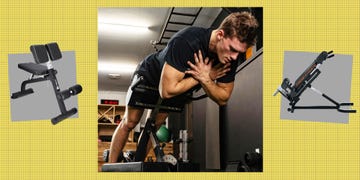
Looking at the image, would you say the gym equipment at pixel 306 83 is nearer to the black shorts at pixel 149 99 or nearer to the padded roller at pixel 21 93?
the black shorts at pixel 149 99

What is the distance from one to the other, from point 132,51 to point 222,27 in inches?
28.9

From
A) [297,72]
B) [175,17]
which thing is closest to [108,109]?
[175,17]

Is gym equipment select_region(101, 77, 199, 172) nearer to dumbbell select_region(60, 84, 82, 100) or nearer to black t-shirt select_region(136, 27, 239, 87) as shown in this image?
black t-shirt select_region(136, 27, 239, 87)

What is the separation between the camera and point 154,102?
206 centimetres

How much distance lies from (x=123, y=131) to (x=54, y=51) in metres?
1.06

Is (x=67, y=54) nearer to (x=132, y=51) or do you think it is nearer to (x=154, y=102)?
(x=154, y=102)

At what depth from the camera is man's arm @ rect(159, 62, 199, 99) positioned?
185cm

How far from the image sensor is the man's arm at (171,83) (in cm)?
185

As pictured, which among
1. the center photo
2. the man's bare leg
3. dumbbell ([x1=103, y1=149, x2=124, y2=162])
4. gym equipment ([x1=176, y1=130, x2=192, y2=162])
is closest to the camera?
the center photo

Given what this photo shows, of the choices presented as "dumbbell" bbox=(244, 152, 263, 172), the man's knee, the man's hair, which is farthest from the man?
"dumbbell" bbox=(244, 152, 263, 172)

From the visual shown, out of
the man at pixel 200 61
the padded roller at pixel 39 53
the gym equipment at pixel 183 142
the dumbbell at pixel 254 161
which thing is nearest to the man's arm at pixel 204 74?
the man at pixel 200 61

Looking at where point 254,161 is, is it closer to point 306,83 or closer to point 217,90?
point 217,90

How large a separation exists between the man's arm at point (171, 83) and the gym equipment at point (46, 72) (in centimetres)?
52

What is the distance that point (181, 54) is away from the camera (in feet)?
6.23
